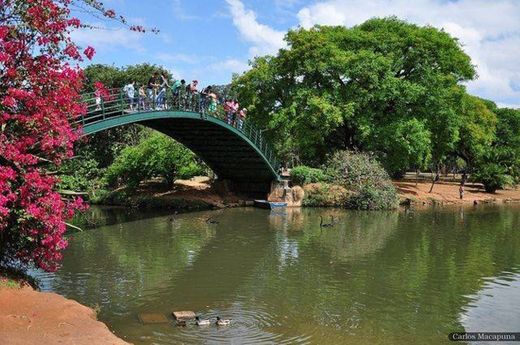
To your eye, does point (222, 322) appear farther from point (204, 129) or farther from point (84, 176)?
point (84, 176)

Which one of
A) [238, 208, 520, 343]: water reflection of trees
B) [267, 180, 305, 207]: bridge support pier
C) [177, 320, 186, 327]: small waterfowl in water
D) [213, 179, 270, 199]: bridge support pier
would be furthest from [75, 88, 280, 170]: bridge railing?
[177, 320, 186, 327]: small waterfowl in water

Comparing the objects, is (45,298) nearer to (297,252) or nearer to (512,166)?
(297,252)

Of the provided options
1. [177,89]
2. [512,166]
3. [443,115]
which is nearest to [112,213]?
[177,89]

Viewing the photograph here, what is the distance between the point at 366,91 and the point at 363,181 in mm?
6487

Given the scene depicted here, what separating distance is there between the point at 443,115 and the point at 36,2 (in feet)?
114

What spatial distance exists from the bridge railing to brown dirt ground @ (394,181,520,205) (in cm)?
1355

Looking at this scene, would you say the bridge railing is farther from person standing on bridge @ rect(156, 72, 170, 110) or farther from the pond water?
the pond water

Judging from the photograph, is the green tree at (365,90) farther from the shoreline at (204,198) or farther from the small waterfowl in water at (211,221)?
the small waterfowl in water at (211,221)

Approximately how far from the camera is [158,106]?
2634 centimetres

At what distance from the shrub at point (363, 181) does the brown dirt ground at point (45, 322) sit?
2709 cm

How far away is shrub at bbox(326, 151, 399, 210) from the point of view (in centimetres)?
3650

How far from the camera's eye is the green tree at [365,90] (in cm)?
3922

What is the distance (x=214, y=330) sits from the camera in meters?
11.3

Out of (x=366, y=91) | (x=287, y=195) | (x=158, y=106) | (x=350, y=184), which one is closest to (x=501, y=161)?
(x=366, y=91)
